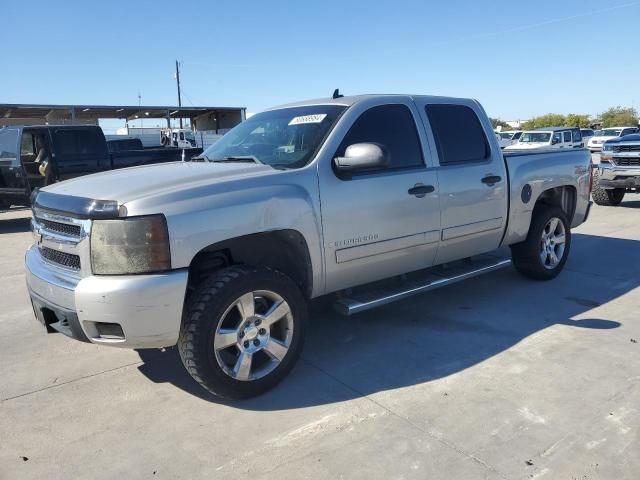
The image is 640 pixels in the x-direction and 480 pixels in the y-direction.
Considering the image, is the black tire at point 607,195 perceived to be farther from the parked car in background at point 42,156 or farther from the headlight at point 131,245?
the headlight at point 131,245

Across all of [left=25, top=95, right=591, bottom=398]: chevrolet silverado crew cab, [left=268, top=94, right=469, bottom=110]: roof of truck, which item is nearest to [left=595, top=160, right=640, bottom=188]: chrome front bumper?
[left=25, top=95, right=591, bottom=398]: chevrolet silverado crew cab

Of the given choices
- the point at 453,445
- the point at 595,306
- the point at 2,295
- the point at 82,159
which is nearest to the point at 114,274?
the point at 453,445

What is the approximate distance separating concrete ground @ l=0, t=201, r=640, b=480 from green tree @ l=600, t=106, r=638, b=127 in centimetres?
6715

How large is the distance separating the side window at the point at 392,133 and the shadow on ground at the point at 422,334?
139 cm

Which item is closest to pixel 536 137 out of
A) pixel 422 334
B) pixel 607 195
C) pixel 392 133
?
pixel 607 195

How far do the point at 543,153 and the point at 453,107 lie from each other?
4.48 feet

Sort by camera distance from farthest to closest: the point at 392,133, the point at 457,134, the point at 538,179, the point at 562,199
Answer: the point at 562,199 < the point at 538,179 < the point at 457,134 < the point at 392,133

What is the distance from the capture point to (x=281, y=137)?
4.15 m

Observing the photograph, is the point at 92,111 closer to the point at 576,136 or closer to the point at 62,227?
the point at 576,136

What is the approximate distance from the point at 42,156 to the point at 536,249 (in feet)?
34.3

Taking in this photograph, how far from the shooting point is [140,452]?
288 cm

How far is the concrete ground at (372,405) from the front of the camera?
274 centimetres

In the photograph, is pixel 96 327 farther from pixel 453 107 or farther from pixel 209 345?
pixel 453 107

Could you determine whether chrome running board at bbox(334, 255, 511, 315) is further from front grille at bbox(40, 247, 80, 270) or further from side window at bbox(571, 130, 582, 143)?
side window at bbox(571, 130, 582, 143)
